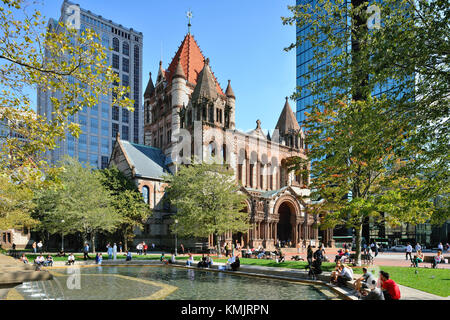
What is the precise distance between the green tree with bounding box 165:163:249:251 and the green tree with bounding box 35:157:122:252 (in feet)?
26.6

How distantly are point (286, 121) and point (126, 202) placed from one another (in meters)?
35.1

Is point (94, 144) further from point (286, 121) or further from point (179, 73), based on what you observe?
point (286, 121)

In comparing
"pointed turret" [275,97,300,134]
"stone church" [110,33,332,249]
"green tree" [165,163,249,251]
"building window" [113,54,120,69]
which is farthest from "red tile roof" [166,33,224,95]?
"building window" [113,54,120,69]

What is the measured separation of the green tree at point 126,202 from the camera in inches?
1709

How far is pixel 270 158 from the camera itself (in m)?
59.7

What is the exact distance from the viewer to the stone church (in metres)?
49.1

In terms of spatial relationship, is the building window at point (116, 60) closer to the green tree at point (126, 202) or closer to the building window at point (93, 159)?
the building window at point (93, 159)

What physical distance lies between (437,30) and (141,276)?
19586 mm

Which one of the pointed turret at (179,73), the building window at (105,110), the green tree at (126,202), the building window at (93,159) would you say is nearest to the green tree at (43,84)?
the green tree at (126,202)

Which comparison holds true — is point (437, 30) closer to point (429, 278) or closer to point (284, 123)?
point (429, 278)

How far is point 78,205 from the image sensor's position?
36500 millimetres

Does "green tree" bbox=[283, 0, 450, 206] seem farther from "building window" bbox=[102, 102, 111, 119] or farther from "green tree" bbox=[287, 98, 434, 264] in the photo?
"building window" bbox=[102, 102, 111, 119]

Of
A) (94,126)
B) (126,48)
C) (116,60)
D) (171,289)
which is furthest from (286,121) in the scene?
(126,48)
